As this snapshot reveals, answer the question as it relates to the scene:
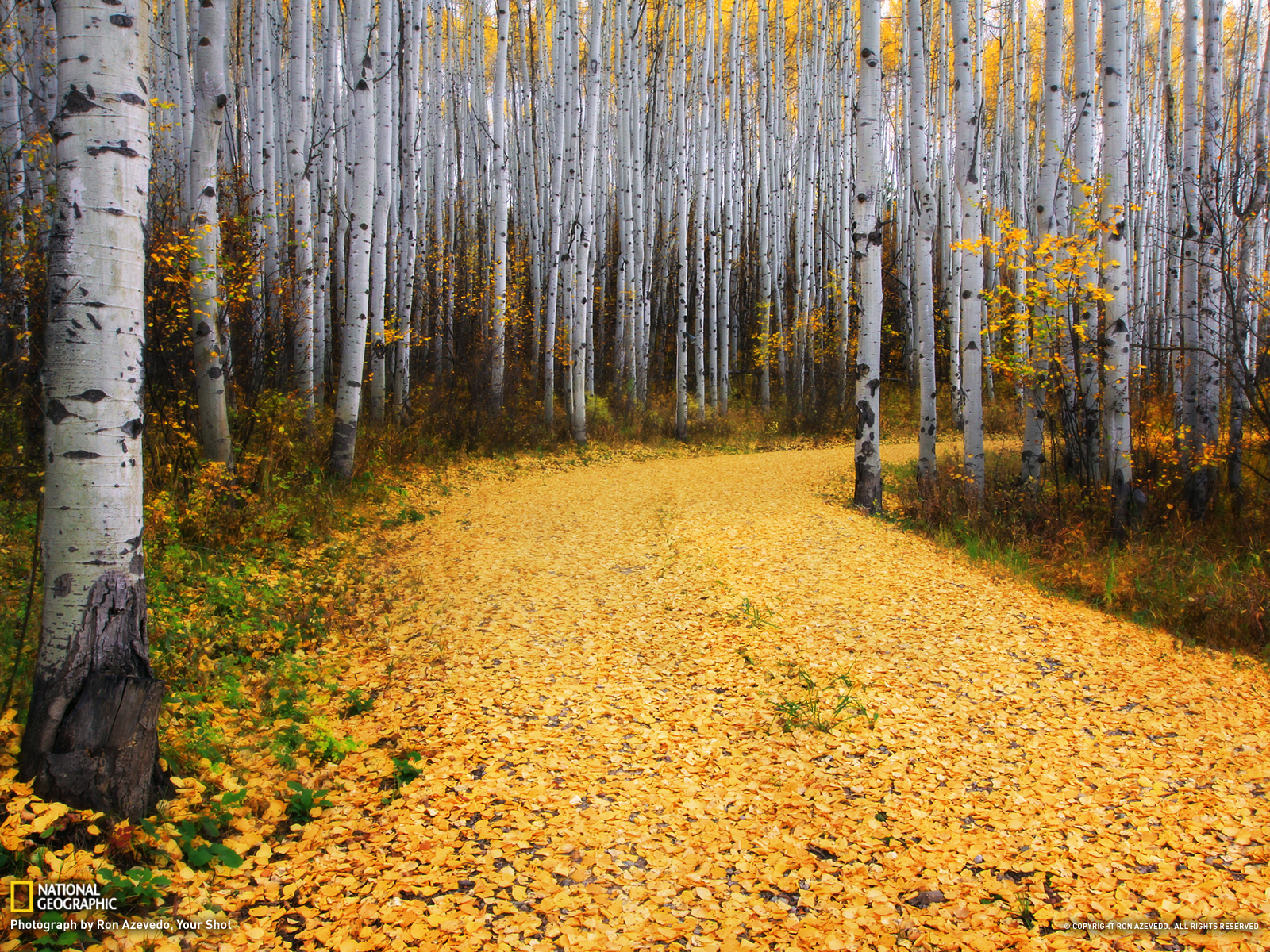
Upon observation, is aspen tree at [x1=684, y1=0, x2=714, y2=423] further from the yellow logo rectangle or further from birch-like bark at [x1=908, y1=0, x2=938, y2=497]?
the yellow logo rectangle

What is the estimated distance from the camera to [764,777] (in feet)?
10.1

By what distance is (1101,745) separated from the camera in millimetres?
3312

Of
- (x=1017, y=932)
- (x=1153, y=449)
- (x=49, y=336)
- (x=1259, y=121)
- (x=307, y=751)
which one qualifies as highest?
(x=1259, y=121)

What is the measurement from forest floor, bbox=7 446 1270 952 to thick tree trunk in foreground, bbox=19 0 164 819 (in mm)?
597

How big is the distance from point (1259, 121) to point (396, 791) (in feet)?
39.0

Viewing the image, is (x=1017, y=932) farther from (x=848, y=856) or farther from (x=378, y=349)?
(x=378, y=349)

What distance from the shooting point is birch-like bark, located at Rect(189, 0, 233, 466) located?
222 inches

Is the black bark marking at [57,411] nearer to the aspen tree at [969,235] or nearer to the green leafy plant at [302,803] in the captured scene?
the green leafy plant at [302,803]

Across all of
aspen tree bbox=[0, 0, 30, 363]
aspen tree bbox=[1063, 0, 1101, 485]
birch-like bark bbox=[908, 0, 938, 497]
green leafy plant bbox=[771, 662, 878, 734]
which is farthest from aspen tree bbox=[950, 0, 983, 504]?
aspen tree bbox=[0, 0, 30, 363]

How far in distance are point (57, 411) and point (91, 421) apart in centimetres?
10

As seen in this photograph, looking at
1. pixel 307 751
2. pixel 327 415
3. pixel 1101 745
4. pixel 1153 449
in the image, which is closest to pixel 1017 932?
pixel 1101 745

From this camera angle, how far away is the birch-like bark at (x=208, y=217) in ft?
18.5

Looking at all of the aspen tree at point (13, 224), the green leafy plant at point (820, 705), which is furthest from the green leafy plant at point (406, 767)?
the aspen tree at point (13, 224)

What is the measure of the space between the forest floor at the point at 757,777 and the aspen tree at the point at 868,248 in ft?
7.97
